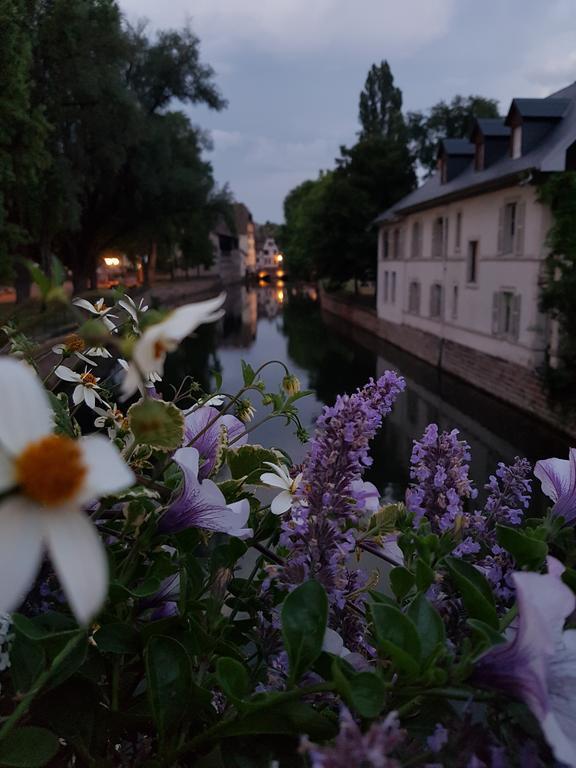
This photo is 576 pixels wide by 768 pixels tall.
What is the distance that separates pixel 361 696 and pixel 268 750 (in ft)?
0.61

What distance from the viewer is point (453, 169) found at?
24.4 metres

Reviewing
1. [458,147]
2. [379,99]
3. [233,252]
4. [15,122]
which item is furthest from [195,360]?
[233,252]

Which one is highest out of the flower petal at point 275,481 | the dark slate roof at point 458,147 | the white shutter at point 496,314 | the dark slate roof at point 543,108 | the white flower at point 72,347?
the dark slate roof at point 543,108

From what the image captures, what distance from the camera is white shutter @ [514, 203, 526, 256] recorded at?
1759cm

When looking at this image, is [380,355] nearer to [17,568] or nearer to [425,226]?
[425,226]

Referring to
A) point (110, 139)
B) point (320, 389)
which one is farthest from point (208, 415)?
point (110, 139)

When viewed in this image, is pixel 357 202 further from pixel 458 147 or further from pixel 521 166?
pixel 521 166

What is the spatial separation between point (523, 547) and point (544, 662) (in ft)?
0.59

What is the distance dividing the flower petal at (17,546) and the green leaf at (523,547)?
49 cm

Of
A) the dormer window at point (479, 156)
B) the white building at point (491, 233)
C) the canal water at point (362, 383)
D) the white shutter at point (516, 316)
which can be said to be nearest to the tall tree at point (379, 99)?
the canal water at point (362, 383)

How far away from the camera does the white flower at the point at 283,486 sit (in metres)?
0.93

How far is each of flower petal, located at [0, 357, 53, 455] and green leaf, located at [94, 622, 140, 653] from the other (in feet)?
1.35

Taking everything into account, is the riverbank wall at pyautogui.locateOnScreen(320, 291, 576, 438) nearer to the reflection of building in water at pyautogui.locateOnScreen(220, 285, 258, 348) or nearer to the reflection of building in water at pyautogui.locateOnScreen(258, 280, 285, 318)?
the reflection of building in water at pyautogui.locateOnScreen(220, 285, 258, 348)

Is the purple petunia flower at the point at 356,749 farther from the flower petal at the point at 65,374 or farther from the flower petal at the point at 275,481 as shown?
the flower petal at the point at 65,374
